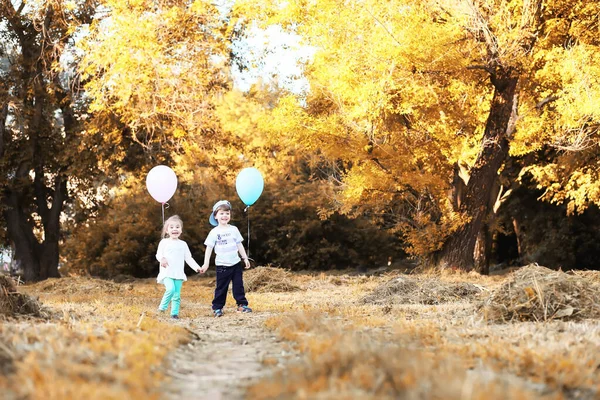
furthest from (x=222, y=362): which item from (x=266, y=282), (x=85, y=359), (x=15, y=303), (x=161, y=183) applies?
(x=266, y=282)

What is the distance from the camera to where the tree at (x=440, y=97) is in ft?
46.4

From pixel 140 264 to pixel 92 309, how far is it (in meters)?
17.7

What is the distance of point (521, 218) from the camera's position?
83.0 ft

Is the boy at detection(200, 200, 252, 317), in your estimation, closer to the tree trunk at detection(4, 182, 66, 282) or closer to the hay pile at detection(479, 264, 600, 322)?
the hay pile at detection(479, 264, 600, 322)

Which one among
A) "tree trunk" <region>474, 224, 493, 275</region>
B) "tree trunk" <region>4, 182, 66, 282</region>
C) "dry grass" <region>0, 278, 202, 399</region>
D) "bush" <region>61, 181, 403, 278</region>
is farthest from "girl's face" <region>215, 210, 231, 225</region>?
"bush" <region>61, 181, 403, 278</region>

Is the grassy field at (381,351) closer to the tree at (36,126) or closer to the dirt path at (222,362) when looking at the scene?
the dirt path at (222,362)

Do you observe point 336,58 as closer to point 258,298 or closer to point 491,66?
point 491,66

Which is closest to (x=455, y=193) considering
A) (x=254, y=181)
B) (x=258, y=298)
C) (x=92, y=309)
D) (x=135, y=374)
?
(x=254, y=181)

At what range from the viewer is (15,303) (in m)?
7.07

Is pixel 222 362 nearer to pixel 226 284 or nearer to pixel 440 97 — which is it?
pixel 226 284

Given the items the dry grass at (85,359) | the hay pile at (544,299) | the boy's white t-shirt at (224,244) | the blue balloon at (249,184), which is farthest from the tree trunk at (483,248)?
the dry grass at (85,359)

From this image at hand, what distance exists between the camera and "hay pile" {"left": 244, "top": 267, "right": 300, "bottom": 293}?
13992 millimetres

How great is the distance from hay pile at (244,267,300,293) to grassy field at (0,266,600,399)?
5.18 meters

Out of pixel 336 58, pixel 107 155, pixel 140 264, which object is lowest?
pixel 140 264
